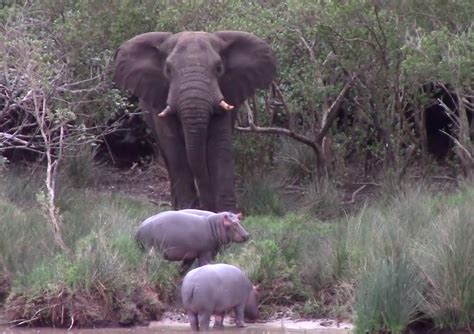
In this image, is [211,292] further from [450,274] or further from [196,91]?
[196,91]

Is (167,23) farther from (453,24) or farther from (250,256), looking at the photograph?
(250,256)

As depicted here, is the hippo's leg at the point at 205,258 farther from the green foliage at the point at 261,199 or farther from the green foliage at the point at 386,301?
the green foliage at the point at 261,199

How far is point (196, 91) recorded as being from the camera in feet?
50.1

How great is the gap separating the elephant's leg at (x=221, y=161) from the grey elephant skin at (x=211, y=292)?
166 inches

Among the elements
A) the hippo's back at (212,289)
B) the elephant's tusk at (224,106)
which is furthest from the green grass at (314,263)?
the elephant's tusk at (224,106)

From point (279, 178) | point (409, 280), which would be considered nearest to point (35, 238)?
point (409, 280)

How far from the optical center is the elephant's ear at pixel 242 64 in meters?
16.3

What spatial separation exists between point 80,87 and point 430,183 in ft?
15.6

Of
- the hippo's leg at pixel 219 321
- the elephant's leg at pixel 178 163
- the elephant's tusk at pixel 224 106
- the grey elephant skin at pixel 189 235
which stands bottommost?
the hippo's leg at pixel 219 321

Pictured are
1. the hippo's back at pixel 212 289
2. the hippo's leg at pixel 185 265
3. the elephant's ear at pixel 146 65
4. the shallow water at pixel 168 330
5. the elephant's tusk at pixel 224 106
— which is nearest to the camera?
the hippo's back at pixel 212 289

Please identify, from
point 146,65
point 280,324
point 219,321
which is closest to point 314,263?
point 280,324

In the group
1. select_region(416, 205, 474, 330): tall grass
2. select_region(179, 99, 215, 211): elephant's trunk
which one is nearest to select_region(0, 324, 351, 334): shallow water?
select_region(416, 205, 474, 330): tall grass

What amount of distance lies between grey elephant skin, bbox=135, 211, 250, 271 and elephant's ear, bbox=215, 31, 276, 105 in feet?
12.5

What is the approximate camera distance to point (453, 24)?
15.8 metres
